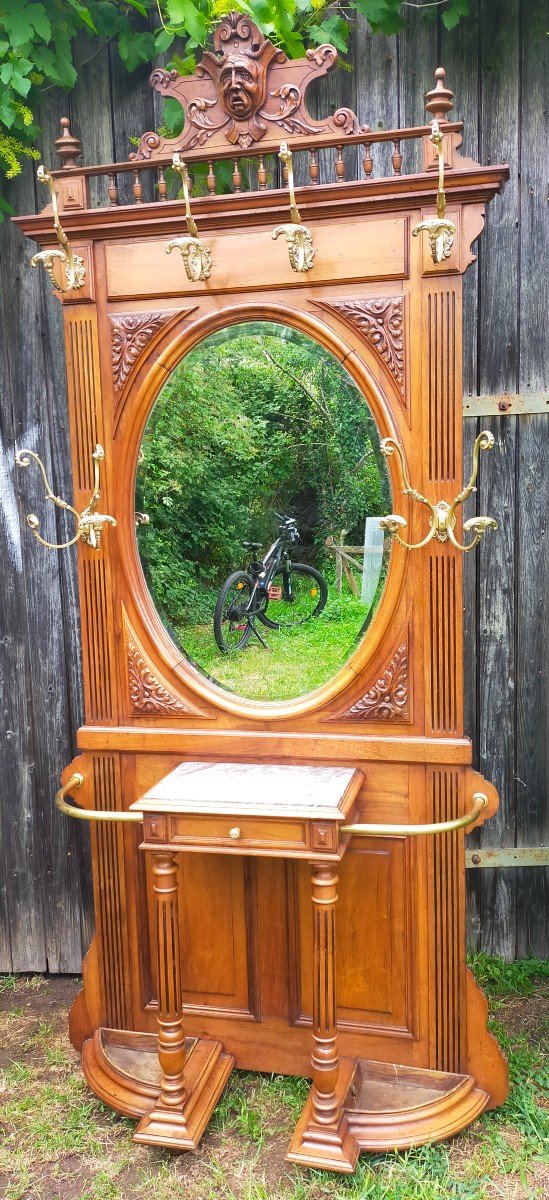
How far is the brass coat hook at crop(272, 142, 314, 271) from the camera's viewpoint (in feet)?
6.54

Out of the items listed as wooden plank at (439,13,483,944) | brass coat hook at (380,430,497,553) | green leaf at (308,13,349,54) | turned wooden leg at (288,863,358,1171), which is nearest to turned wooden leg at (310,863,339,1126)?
turned wooden leg at (288,863,358,1171)

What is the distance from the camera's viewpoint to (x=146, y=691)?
2.29 metres

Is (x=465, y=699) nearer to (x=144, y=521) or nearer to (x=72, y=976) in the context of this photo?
(x=144, y=521)

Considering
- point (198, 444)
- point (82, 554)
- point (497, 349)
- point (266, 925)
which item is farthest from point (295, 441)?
point (266, 925)

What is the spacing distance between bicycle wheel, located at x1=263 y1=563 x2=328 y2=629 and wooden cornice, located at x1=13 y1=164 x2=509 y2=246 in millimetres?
831

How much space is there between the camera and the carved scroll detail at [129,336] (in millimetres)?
2193

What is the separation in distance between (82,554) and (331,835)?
38.1 inches

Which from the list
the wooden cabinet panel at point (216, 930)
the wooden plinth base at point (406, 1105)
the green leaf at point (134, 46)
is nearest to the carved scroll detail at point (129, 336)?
the green leaf at point (134, 46)

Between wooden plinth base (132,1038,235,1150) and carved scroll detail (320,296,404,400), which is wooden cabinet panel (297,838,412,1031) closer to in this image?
wooden plinth base (132,1038,235,1150)

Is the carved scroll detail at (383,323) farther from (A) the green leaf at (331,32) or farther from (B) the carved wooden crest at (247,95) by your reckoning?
(A) the green leaf at (331,32)

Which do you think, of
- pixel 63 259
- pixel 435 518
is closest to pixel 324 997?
pixel 435 518

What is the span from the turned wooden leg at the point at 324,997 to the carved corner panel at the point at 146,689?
55 cm

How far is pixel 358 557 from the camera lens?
2.15 metres

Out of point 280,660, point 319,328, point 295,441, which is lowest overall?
point 280,660
